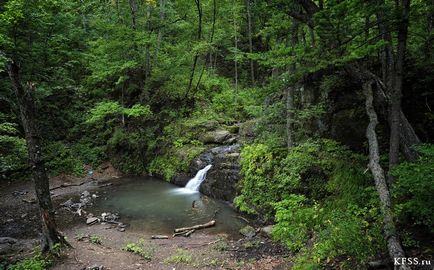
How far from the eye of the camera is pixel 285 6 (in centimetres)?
818

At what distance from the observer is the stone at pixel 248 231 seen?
9.76 metres

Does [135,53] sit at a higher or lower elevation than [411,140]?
higher

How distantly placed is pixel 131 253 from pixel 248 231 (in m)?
3.66

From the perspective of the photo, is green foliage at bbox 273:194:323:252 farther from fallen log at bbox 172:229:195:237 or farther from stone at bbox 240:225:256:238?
fallen log at bbox 172:229:195:237

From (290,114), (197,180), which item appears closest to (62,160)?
(197,180)

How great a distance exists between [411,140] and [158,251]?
736cm

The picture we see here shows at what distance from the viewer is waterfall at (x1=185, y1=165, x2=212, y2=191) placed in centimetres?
1506

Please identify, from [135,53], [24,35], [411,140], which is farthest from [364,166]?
[24,35]

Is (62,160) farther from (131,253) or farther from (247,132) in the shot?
(131,253)

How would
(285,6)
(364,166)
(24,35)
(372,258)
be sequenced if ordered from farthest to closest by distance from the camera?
(24,35) → (364,166) → (285,6) → (372,258)

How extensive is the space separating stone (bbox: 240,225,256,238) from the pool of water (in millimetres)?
236

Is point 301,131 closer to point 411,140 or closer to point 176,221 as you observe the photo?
point 411,140

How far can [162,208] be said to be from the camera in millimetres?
12984

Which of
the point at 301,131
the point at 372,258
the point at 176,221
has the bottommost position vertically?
the point at 176,221
